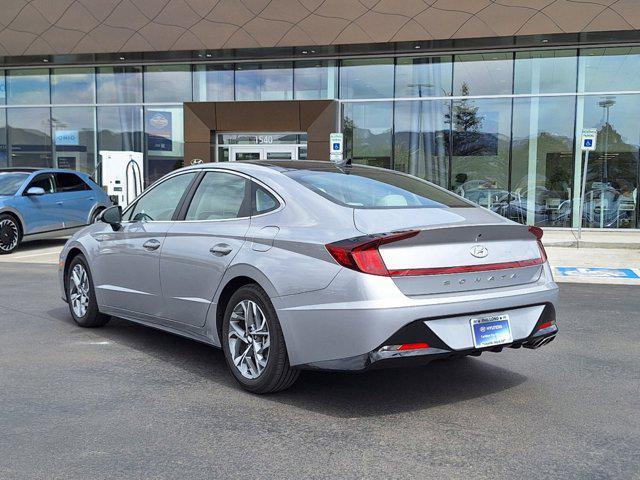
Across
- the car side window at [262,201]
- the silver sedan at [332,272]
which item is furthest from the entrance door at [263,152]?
the car side window at [262,201]

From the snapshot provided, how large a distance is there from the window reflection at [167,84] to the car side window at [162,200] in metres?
16.6

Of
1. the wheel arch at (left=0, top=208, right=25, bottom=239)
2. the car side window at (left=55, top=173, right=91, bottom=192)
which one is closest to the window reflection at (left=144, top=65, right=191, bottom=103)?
the car side window at (left=55, top=173, right=91, bottom=192)

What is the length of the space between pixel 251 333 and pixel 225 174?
1.39 m

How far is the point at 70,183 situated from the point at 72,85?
975 cm

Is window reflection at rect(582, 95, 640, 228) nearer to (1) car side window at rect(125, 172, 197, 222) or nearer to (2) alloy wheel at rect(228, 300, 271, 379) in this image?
(1) car side window at rect(125, 172, 197, 222)

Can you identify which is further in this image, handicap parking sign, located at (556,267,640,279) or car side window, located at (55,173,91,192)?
car side window, located at (55,173,91,192)

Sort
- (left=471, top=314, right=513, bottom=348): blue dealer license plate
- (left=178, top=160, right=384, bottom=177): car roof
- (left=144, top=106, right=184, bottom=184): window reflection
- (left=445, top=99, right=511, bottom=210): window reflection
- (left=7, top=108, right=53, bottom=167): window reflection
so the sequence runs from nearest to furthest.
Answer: (left=471, top=314, right=513, bottom=348): blue dealer license plate, (left=178, top=160, right=384, bottom=177): car roof, (left=445, top=99, right=511, bottom=210): window reflection, (left=144, top=106, right=184, bottom=184): window reflection, (left=7, top=108, right=53, bottom=167): window reflection

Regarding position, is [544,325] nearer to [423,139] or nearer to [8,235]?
[8,235]

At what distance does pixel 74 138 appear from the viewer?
22.7m

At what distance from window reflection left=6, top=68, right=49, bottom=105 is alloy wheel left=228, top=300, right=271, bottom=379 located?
844 inches

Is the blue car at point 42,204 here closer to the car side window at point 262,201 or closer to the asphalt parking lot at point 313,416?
the asphalt parking lot at point 313,416

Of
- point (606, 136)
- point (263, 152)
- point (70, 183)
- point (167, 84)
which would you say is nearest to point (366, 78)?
point (263, 152)

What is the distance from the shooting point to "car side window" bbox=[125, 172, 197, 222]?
535cm

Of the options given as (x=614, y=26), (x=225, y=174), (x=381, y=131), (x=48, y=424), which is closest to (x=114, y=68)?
(x=381, y=131)
